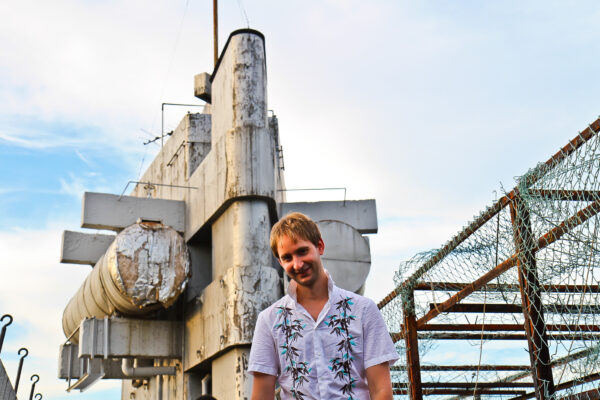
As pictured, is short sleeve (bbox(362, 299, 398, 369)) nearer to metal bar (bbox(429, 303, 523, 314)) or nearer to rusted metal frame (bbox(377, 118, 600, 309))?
rusted metal frame (bbox(377, 118, 600, 309))

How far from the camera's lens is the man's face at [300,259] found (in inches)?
104

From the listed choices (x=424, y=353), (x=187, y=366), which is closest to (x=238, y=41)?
(x=187, y=366)

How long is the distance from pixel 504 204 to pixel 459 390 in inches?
295

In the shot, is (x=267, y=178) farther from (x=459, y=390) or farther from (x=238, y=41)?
(x=459, y=390)

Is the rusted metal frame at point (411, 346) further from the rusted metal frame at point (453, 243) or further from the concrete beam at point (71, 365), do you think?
the concrete beam at point (71, 365)

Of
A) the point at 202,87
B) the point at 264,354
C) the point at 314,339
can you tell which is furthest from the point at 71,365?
the point at 314,339

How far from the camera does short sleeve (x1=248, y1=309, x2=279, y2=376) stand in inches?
106

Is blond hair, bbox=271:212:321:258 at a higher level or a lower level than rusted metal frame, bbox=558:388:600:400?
higher

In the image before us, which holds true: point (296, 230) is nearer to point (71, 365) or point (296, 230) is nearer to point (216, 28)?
point (71, 365)

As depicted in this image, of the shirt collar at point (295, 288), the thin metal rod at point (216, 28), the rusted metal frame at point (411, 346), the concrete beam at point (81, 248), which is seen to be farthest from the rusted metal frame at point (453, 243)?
the thin metal rod at point (216, 28)

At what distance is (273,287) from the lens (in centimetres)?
1255

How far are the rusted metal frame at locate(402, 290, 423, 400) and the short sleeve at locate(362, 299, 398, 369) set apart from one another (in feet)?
19.1

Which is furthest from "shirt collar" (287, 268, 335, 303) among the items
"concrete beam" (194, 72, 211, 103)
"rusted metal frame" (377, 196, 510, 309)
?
"concrete beam" (194, 72, 211, 103)

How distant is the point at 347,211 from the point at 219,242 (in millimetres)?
3052
